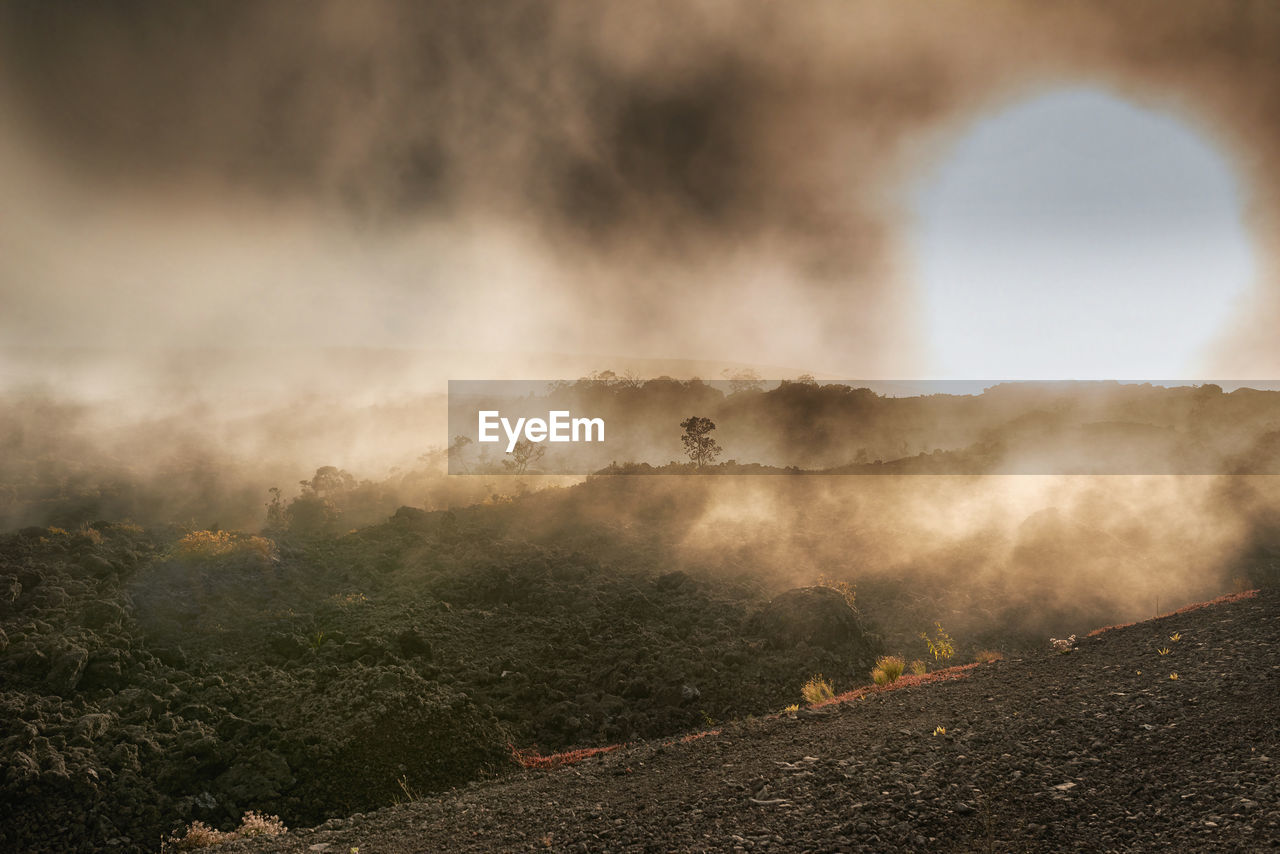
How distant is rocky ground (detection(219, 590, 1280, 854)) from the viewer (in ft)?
20.1

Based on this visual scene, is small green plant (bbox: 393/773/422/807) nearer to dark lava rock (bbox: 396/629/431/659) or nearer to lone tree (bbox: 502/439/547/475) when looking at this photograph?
dark lava rock (bbox: 396/629/431/659)

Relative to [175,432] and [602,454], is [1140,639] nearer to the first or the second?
[602,454]

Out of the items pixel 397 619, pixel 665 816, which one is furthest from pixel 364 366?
pixel 665 816

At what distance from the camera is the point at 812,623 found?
1703 cm

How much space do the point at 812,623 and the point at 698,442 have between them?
64.5 feet

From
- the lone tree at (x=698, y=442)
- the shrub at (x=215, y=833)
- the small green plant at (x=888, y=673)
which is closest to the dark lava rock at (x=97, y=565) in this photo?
the shrub at (x=215, y=833)

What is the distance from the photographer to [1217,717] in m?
7.98

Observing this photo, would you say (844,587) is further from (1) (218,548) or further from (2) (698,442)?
(1) (218,548)

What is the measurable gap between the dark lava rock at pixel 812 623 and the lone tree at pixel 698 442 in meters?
18.0

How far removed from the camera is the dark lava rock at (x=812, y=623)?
16.9m

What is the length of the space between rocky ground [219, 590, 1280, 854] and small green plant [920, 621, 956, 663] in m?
5.74

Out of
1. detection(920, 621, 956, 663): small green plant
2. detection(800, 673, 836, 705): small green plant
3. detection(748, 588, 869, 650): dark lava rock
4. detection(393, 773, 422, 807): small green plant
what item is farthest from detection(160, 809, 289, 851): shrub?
detection(920, 621, 956, 663): small green plant

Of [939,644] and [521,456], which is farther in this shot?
[521,456]

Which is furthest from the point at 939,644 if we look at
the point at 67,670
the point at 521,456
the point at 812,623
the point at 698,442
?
the point at 521,456
